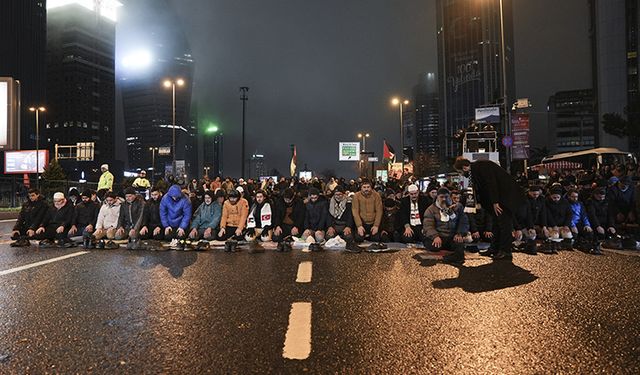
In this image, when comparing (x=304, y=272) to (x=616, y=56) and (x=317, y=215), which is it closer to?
(x=317, y=215)

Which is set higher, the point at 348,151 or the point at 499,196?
the point at 348,151

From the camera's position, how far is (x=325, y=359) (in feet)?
9.44

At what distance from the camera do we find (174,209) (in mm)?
9664

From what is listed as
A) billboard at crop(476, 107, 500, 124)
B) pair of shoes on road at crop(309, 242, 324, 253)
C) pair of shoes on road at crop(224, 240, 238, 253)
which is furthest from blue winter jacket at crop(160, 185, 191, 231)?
billboard at crop(476, 107, 500, 124)

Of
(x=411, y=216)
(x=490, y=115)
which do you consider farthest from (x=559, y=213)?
(x=490, y=115)

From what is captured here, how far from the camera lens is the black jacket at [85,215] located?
10336 mm

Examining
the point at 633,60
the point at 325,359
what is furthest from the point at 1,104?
the point at 633,60

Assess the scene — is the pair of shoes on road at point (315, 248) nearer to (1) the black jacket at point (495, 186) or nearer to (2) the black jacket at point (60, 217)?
(1) the black jacket at point (495, 186)

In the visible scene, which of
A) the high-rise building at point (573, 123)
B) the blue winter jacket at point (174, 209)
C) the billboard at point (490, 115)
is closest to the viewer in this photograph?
the blue winter jacket at point (174, 209)

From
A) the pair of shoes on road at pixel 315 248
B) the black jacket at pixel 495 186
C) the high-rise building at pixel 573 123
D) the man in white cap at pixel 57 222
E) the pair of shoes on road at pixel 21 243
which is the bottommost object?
the pair of shoes on road at pixel 315 248

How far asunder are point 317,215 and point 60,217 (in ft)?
20.8

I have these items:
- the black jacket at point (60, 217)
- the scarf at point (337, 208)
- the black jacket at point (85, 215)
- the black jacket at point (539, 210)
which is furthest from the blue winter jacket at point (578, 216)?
the black jacket at point (60, 217)

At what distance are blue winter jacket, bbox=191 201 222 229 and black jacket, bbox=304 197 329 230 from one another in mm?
2153

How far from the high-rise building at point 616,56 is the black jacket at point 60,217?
267 feet
